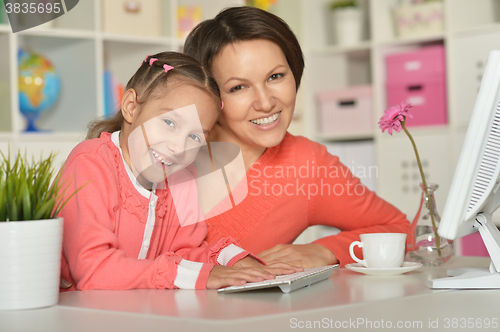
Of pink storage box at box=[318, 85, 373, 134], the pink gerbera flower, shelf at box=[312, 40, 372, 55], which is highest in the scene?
shelf at box=[312, 40, 372, 55]

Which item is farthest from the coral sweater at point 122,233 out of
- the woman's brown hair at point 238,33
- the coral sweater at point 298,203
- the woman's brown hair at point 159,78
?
the woman's brown hair at point 238,33

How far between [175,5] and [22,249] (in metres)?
2.03

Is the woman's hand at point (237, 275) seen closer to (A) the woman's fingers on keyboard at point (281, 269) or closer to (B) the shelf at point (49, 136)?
(A) the woman's fingers on keyboard at point (281, 269)

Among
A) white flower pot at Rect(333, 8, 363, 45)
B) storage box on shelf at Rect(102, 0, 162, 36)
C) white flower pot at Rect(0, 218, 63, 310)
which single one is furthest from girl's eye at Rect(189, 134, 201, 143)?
white flower pot at Rect(333, 8, 363, 45)

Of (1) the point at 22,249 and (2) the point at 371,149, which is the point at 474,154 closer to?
(1) the point at 22,249

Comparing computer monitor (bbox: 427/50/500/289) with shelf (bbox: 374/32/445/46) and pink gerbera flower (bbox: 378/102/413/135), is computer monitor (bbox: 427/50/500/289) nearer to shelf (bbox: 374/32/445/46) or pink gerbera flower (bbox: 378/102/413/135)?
pink gerbera flower (bbox: 378/102/413/135)

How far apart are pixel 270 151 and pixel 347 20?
160 cm

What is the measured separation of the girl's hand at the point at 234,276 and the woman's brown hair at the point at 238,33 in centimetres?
66

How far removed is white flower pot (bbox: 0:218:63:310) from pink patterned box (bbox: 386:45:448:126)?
2.08 metres

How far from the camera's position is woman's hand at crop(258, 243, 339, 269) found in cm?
106

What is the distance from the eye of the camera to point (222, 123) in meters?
1.44

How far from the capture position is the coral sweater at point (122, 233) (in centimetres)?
86

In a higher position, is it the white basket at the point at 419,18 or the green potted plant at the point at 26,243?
the white basket at the point at 419,18

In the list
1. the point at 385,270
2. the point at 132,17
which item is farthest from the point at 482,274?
the point at 132,17
